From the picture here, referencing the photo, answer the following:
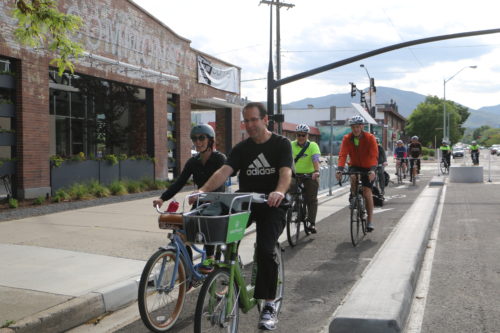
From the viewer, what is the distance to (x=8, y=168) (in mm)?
12555

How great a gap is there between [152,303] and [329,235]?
5.57 metres

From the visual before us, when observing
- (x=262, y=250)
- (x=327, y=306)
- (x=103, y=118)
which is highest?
(x=103, y=118)

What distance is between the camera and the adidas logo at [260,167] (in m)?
4.11

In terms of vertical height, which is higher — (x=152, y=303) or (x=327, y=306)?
(x=152, y=303)

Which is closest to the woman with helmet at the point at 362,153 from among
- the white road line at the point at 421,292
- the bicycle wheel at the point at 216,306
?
the white road line at the point at 421,292

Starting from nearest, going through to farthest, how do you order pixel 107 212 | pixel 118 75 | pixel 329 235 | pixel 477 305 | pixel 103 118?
pixel 477 305, pixel 329 235, pixel 107 212, pixel 118 75, pixel 103 118

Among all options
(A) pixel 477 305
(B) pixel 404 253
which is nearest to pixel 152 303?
(A) pixel 477 305

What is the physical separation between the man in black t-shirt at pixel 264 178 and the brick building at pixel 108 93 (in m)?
10.3

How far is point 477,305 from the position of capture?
15.8 ft

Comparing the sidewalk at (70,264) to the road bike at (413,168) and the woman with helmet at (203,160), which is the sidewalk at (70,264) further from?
the road bike at (413,168)

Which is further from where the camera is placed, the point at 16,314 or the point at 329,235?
the point at 329,235

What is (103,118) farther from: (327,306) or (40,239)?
Result: (327,306)

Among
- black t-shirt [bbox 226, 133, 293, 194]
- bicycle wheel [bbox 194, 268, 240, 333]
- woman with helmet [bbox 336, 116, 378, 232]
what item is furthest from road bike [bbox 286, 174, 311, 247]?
bicycle wheel [bbox 194, 268, 240, 333]

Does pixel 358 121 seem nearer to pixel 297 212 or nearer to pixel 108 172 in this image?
pixel 297 212
